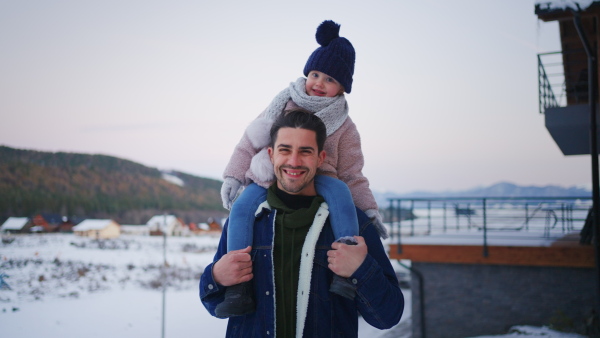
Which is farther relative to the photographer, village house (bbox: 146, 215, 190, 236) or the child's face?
village house (bbox: 146, 215, 190, 236)

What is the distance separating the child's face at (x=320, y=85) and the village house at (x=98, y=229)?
15.4 feet

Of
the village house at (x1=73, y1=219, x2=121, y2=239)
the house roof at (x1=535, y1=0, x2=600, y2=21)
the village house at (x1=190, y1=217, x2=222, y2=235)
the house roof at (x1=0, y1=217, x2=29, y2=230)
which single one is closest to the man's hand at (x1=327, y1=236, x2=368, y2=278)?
the house roof at (x1=0, y1=217, x2=29, y2=230)

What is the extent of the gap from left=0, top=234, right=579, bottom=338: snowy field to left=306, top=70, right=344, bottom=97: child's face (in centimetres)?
420

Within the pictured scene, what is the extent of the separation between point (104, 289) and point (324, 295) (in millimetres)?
5586

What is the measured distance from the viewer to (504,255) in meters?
6.59

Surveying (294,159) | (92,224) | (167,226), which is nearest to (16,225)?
(92,224)

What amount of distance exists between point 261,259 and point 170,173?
6335mm

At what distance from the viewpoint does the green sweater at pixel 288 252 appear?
4.94ft

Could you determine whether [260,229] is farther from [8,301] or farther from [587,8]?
[587,8]

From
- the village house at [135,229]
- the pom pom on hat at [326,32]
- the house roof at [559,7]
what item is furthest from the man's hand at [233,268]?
the house roof at [559,7]

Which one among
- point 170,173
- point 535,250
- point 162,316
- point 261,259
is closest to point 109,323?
point 162,316

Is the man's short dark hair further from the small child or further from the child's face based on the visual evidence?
the child's face

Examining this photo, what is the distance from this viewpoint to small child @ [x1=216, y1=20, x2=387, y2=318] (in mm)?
1553

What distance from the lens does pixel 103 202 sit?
18.7 ft
